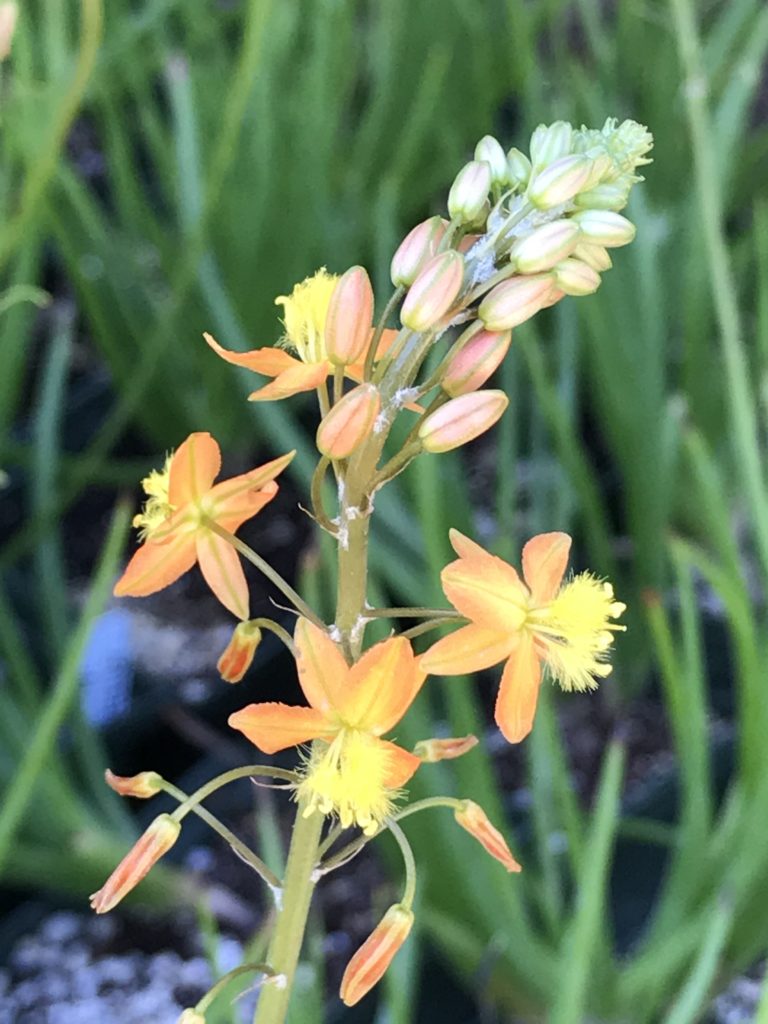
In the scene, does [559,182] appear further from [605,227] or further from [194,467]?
[194,467]

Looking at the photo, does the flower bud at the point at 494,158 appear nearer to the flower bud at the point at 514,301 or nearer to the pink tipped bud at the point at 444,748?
the flower bud at the point at 514,301

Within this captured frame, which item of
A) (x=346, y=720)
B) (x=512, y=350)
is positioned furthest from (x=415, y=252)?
(x=512, y=350)

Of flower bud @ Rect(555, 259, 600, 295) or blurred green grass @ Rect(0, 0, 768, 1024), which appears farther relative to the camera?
blurred green grass @ Rect(0, 0, 768, 1024)

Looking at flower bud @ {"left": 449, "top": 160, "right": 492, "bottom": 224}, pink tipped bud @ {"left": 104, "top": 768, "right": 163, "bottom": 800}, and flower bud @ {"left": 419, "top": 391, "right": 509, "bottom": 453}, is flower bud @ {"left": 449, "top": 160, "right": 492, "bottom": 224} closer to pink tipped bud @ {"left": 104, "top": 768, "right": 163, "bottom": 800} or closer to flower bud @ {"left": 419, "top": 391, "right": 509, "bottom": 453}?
flower bud @ {"left": 419, "top": 391, "right": 509, "bottom": 453}

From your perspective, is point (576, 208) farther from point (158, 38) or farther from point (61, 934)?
point (158, 38)

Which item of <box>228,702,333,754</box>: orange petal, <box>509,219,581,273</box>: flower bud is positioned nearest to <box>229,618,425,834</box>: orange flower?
<box>228,702,333,754</box>: orange petal
